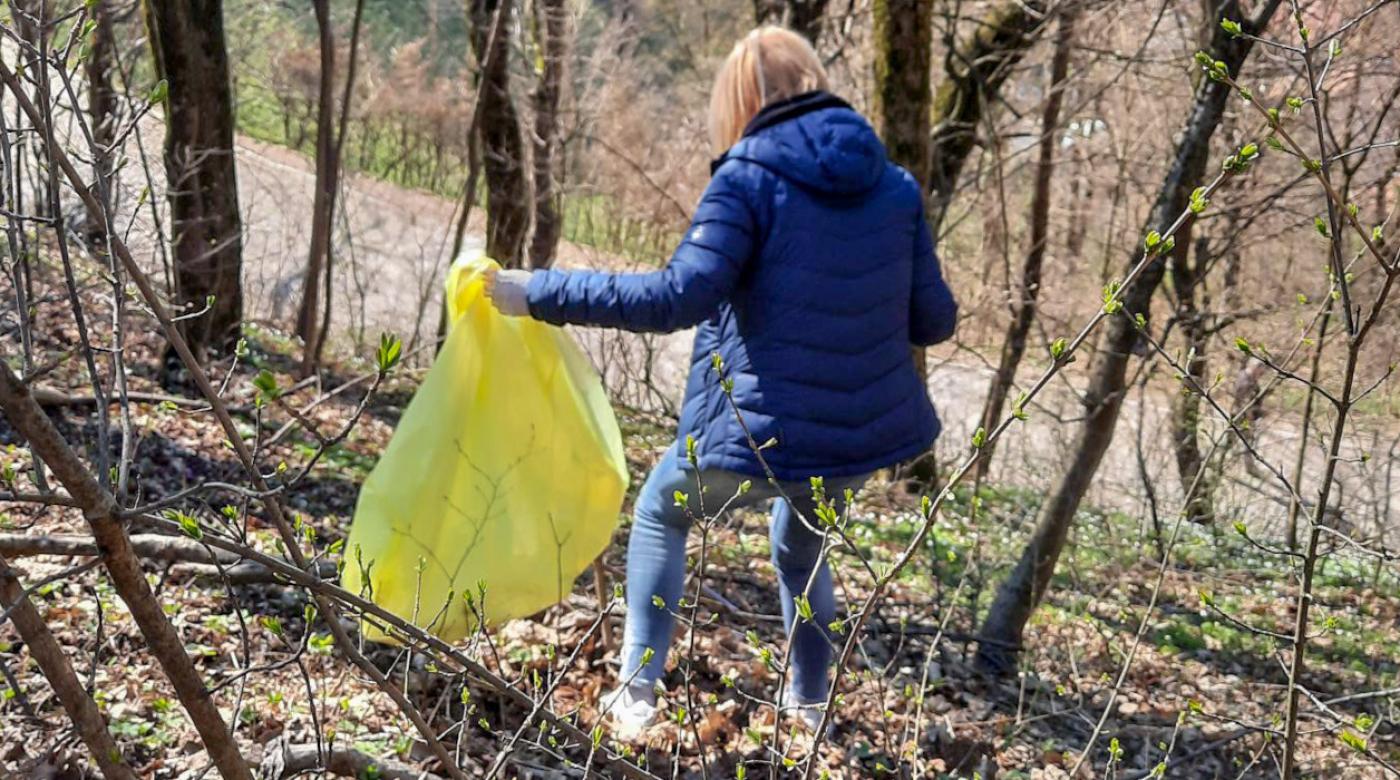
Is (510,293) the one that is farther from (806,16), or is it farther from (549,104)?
(549,104)

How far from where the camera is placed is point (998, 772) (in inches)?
122

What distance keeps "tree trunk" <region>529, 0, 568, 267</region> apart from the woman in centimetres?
464

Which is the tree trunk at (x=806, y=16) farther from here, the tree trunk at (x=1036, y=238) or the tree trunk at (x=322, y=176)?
the tree trunk at (x=322, y=176)

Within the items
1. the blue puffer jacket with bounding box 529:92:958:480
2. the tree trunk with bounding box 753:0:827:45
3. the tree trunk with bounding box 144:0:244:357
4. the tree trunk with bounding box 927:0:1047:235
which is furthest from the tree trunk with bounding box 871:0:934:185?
the tree trunk with bounding box 144:0:244:357

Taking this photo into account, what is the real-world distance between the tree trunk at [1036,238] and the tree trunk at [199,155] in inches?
169

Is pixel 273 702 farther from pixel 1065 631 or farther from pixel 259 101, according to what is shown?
pixel 259 101

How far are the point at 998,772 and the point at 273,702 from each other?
1837 mm

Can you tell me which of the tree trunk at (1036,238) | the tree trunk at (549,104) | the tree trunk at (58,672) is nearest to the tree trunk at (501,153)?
the tree trunk at (549,104)

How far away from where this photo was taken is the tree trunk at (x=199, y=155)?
16.9 feet

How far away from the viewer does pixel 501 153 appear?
7.28 meters

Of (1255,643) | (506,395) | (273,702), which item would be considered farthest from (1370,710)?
(273,702)

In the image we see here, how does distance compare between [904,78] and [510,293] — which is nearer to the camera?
[510,293]

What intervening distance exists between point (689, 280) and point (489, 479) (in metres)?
0.79

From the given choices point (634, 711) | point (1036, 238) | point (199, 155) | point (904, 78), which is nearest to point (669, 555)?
point (634, 711)
